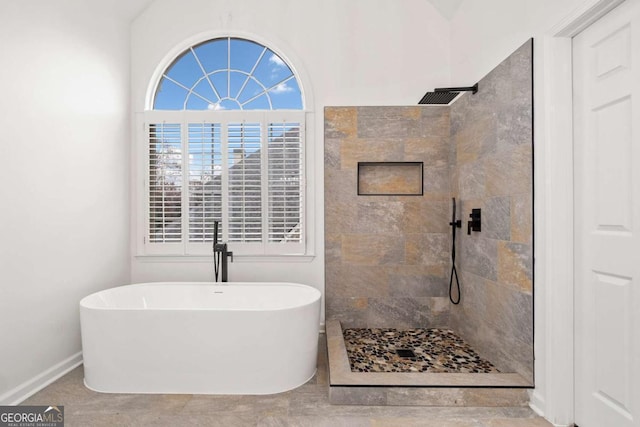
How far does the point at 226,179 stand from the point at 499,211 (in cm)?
221

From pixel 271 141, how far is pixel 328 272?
4.22ft

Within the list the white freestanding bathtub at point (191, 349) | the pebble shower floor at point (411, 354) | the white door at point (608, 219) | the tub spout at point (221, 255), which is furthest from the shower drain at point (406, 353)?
the tub spout at point (221, 255)

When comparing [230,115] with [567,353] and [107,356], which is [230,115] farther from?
[567,353]

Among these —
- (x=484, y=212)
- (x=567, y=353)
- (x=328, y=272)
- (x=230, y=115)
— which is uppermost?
(x=230, y=115)

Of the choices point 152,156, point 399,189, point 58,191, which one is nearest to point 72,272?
point 58,191

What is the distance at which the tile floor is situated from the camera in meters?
1.80

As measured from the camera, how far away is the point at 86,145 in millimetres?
2549

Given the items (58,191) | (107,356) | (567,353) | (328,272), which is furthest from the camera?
(328,272)

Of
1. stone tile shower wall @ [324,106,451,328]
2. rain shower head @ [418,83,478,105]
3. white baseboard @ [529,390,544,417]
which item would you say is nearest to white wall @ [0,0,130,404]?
stone tile shower wall @ [324,106,451,328]

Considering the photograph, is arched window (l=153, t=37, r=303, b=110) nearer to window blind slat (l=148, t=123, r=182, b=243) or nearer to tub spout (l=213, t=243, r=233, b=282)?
window blind slat (l=148, t=123, r=182, b=243)

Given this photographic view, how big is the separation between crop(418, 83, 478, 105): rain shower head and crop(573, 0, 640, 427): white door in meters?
0.80

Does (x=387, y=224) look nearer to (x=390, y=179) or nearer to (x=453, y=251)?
(x=390, y=179)

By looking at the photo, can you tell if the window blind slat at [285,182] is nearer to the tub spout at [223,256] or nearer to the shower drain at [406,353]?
the tub spout at [223,256]

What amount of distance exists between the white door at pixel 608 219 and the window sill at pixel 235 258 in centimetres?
196
